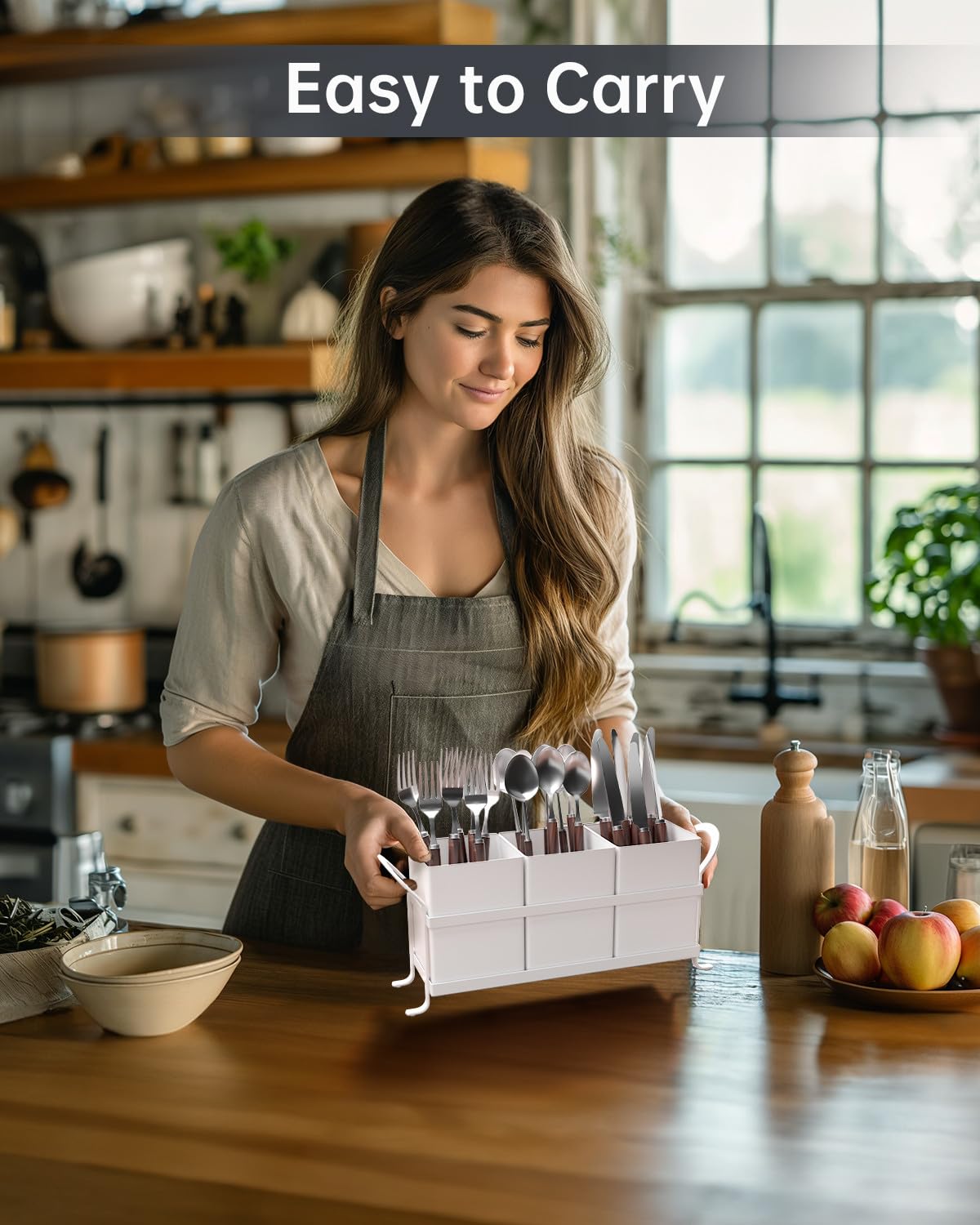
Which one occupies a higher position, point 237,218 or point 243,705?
point 237,218

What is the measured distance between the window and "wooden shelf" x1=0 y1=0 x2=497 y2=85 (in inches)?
27.5

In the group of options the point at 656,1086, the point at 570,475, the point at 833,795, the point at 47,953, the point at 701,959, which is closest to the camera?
the point at 656,1086

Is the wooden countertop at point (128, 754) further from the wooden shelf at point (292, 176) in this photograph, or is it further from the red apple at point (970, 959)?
the red apple at point (970, 959)

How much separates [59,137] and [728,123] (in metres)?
1.81

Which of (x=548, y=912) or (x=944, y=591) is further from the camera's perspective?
(x=944, y=591)

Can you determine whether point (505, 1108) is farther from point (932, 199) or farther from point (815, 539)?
point (932, 199)

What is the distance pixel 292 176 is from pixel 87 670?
52.4 inches

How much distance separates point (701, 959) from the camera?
162 centimetres

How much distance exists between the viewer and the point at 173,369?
3475 mm

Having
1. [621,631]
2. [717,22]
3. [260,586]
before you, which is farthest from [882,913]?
[717,22]

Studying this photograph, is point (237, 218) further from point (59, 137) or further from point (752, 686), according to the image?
point (752, 686)

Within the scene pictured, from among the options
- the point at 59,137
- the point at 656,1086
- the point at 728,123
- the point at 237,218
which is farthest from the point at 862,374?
the point at 656,1086
